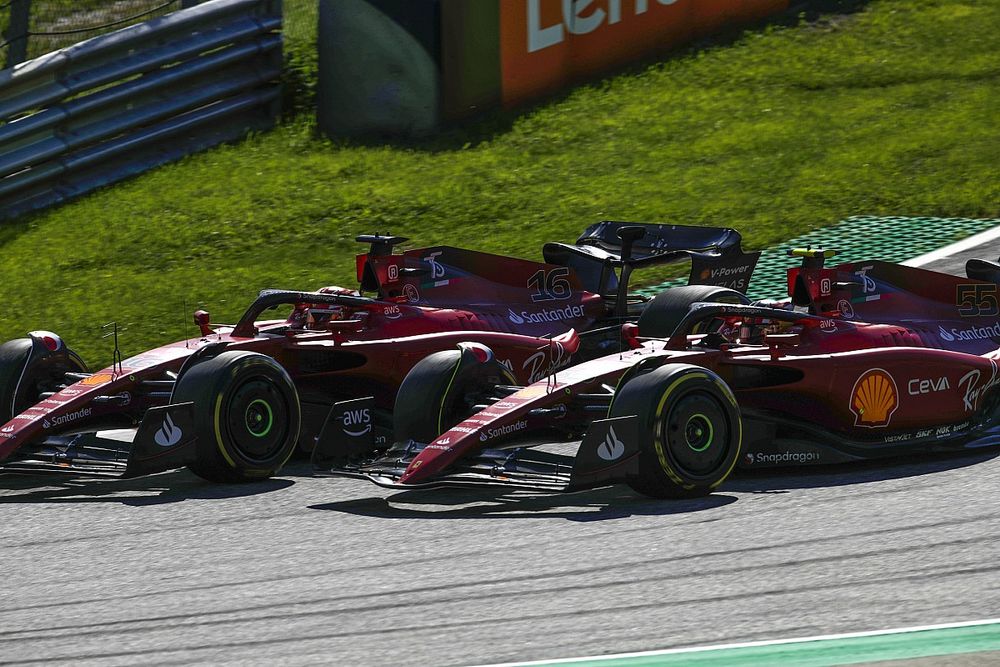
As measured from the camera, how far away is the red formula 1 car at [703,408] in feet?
22.5

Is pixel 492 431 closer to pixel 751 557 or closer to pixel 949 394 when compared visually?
pixel 751 557

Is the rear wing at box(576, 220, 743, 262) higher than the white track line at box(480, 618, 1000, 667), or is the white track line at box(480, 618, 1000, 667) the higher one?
the rear wing at box(576, 220, 743, 262)

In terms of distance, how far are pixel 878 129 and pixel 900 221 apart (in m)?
2.65

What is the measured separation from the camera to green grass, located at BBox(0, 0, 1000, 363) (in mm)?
13531

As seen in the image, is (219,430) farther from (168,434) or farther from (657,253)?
(657,253)

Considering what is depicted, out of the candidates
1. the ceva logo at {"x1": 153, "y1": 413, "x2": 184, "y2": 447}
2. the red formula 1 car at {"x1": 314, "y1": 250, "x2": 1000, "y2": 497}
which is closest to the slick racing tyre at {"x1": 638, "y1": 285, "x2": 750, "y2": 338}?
the red formula 1 car at {"x1": 314, "y1": 250, "x2": 1000, "y2": 497}

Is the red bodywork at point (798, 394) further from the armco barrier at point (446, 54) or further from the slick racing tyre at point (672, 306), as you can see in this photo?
the armco barrier at point (446, 54)

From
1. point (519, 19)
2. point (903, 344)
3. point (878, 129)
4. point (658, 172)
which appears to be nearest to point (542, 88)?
point (519, 19)

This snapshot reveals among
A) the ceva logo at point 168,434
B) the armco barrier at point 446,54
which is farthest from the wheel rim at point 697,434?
the armco barrier at point 446,54

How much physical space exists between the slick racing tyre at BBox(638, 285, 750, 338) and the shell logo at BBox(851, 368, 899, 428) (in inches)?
63.2

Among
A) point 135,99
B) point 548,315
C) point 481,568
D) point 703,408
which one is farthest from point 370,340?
point 135,99

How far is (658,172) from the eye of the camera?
1559 cm

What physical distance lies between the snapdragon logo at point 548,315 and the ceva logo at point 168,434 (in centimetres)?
313

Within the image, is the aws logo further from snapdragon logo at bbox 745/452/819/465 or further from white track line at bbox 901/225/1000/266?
white track line at bbox 901/225/1000/266
